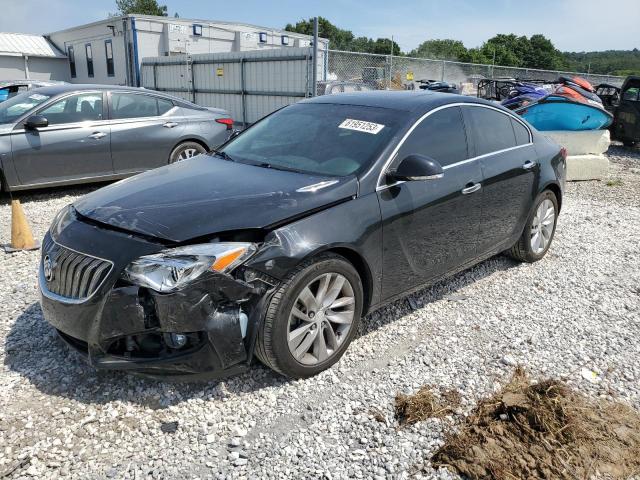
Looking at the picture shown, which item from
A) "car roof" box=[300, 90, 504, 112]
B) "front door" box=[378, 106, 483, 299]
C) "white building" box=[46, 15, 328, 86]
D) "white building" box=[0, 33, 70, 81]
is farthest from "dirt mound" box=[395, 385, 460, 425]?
"white building" box=[0, 33, 70, 81]

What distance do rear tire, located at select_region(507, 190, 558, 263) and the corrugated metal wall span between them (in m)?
8.52

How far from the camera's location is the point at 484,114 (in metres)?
4.55

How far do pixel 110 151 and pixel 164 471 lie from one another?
605cm

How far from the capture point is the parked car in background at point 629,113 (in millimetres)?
13852

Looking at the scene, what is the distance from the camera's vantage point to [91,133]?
741 cm

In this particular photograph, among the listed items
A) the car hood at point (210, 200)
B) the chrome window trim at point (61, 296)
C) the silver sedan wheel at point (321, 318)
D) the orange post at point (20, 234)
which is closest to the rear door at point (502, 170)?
the car hood at point (210, 200)

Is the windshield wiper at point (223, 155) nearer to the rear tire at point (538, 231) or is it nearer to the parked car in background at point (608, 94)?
the rear tire at point (538, 231)

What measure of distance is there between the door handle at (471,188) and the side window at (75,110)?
5639 mm

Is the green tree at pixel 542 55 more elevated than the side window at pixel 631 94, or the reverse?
the green tree at pixel 542 55

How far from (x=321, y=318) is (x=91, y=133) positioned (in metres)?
5.67

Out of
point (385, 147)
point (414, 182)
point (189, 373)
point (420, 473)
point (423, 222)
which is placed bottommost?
point (420, 473)

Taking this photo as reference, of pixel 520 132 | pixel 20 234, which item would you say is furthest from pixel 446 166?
pixel 20 234

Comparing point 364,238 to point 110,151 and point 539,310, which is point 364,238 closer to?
point 539,310

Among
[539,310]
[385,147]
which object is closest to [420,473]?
[385,147]
